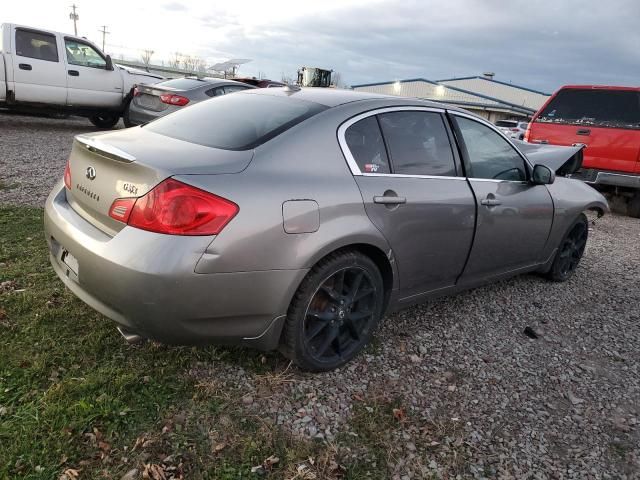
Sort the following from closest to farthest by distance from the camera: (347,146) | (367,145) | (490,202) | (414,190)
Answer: (347,146), (367,145), (414,190), (490,202)

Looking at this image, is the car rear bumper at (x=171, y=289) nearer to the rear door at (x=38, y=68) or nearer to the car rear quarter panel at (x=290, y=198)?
the car rear quarter panel at (x=290, y=198)

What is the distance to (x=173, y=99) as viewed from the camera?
9297 mm

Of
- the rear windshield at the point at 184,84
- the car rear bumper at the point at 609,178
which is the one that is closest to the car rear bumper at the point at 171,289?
the car rear bumper at the point at 609,178

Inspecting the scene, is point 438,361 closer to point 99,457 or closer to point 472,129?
point 472,129

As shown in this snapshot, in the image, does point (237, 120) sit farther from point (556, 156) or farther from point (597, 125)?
point (597, 125)

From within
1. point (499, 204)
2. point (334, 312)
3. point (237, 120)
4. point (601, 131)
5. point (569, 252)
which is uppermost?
point (237, 120)

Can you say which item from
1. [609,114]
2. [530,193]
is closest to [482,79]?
[609,114]

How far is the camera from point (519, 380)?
3186 mm

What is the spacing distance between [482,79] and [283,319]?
2080 inches

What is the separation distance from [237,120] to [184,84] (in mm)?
7455

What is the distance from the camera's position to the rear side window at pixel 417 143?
10.4 feet

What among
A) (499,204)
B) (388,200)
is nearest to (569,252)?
(499,204)

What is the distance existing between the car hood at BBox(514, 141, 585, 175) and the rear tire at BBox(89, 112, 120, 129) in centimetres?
888

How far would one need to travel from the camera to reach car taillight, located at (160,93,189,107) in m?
9.28
